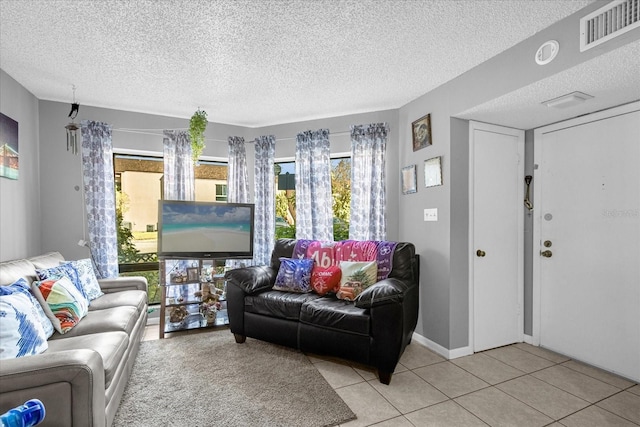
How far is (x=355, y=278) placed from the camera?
296cm

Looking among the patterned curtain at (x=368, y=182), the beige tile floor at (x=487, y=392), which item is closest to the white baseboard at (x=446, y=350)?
the beige tile floor at (x=487, y=392)

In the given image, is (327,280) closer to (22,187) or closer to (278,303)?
(278,303)

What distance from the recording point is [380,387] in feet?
7.73

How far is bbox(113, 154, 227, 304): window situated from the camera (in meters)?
3.93

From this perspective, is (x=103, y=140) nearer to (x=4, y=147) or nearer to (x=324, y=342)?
(x=4, y=147)

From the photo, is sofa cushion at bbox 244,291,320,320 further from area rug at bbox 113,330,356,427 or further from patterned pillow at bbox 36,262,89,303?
patterned pillow at bbox 36,262,89,303

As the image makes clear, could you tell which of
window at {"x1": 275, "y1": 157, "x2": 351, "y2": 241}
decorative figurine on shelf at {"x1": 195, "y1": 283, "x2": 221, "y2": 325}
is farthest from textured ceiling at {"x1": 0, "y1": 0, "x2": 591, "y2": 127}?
decorative figurine on shelf at {"x1": 195, "y1": 283, "x2": 221, "y2": 325}

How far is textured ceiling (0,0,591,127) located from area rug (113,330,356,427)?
2.48 metres

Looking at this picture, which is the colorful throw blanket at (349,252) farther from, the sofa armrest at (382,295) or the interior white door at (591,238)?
the interior white door at (591,238)

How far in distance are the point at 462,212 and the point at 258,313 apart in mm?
2125

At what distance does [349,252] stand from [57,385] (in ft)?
8.02

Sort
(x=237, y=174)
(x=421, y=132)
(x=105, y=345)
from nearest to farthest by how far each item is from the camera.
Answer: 1. (x=105, y=345)
2. (x=421, y=132)
3. (x=237, y=174)

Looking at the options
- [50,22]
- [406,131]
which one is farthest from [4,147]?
[406,131]

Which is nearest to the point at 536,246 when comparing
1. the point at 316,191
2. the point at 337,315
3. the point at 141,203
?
the point at 337,315
